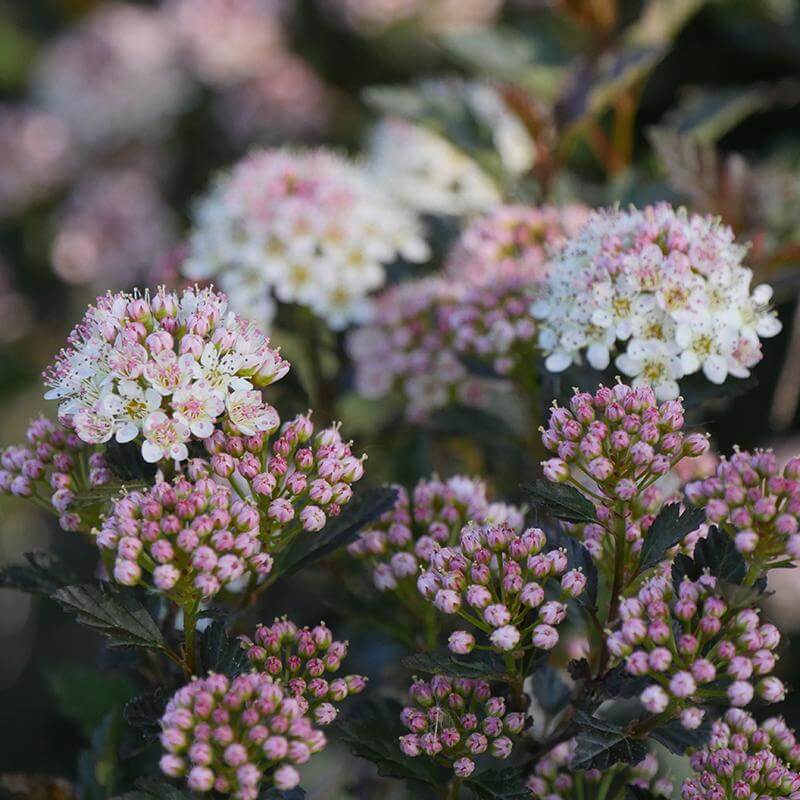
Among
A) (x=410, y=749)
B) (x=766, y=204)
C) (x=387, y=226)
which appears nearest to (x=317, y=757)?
(x=410, y=749)

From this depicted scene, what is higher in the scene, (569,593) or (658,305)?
(658,305)

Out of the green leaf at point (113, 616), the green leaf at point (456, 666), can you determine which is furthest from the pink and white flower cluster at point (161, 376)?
the green leaf at point (456, 666)

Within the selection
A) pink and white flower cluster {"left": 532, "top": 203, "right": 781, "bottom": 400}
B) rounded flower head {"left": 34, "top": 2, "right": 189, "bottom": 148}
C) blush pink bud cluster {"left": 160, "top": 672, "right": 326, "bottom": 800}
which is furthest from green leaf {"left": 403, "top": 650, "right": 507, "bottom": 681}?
rounded flower head {"left": 34, "top": 2, "right": 189, "bottom": 148}

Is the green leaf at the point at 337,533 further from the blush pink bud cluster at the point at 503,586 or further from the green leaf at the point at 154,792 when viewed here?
the green leaf at the point at 154,792

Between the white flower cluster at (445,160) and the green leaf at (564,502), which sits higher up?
the white flower cluster at (445,160)

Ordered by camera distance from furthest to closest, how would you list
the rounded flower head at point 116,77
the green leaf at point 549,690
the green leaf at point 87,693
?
1. the rounded flower head at point 116,77
2. the green leaf at point 87,693
3. the green leaf at point 549,690

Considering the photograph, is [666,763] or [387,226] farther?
[387,226]

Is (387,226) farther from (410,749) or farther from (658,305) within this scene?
(410,749)

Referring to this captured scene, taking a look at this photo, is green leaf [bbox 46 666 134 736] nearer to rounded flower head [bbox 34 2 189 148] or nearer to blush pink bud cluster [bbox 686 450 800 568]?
blush pink bud cluster [bbox 686 450 800 568]

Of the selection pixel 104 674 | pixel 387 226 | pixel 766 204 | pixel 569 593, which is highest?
pixel 766 204
